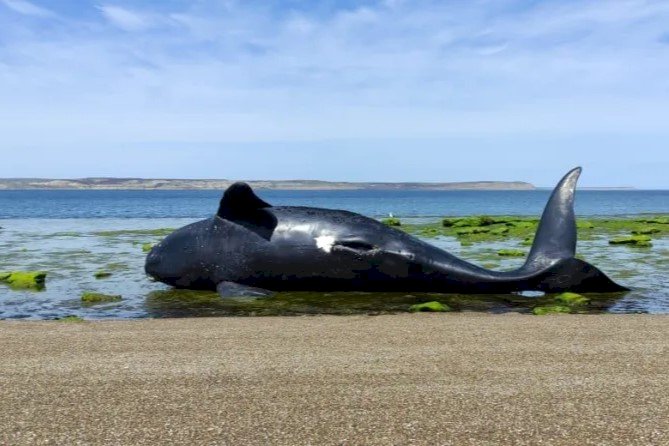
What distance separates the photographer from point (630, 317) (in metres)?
8.53

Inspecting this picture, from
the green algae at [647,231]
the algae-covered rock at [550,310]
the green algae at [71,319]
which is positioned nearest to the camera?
the green algae at [71,319]

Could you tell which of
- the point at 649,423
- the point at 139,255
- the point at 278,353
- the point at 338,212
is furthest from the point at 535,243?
the point at 139,255

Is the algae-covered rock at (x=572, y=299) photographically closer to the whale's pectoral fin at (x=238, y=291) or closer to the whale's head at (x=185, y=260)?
the whale's pectoral fin at (x=238, y=291)

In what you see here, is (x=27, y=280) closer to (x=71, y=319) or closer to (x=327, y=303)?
(x=71, y=319)

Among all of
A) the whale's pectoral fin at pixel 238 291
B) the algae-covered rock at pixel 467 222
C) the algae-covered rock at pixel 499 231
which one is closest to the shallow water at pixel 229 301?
the whale's pectoral fin at pixel 238 291

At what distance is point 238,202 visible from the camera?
12.1 metres

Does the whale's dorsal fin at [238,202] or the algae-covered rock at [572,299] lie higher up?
the whale's dorsal fin at [238,202]

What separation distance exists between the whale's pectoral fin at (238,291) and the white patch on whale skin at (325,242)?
119cm

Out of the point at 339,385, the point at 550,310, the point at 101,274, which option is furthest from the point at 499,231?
the point at 339,385

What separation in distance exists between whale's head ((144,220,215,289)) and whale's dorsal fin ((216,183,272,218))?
2.01 feet

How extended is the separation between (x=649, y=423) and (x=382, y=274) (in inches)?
306

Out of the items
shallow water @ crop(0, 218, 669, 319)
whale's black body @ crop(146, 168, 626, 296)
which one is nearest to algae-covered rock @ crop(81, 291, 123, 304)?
shallow water @ crop(0, 218, 669, 319)

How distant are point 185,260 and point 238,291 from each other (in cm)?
171

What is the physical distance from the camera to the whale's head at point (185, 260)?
41.1 ft
